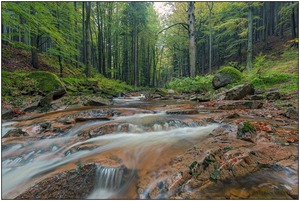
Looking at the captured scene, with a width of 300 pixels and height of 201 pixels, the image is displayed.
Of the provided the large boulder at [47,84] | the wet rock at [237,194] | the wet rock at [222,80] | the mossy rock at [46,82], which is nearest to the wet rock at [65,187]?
the wet rock at [237,194]

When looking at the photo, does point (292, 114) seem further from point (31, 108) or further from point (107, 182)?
point (31, 108)

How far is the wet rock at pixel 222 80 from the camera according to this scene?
10.4m

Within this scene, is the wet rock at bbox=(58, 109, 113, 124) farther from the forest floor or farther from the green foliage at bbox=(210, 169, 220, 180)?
the green foliage at bbox=(210, 169, 220, 180)

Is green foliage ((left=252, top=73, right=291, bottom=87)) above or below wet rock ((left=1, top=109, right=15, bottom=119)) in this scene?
above

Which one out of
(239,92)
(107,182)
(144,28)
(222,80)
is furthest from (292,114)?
(144,28)

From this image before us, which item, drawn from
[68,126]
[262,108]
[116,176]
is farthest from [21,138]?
[262,108]

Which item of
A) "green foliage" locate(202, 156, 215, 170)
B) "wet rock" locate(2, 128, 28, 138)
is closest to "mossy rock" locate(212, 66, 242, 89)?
"green foliage" locate(202, 156, 215, 170)

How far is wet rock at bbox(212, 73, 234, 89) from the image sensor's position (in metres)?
10.4

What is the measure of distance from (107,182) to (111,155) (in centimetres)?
70

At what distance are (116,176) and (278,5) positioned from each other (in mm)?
32318

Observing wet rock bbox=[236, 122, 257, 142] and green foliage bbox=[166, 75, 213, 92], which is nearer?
wet rock bbox=[236, 122, 257, 142]

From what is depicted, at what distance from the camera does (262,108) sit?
18.5ft

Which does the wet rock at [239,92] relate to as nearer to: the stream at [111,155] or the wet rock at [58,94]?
the stream at [111,155]

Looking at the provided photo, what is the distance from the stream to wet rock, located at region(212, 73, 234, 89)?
21.7 ft
